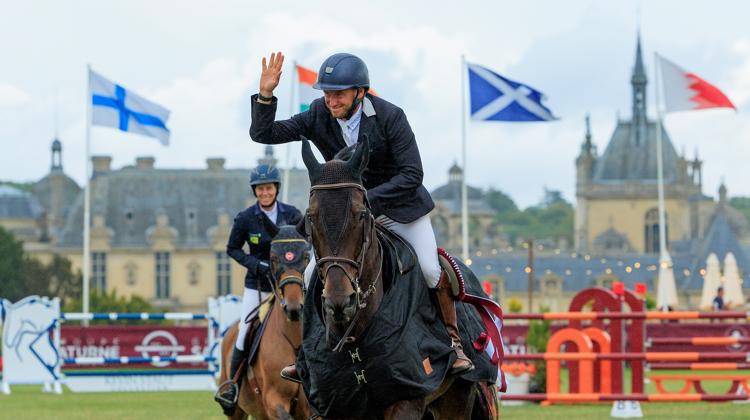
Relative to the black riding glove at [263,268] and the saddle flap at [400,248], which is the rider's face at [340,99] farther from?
the black riding glove at [263,268]

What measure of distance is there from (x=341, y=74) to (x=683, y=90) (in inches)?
1221

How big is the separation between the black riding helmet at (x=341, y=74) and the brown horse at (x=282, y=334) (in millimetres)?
3225

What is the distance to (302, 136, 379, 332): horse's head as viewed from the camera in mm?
7203

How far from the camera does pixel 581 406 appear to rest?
2131cm

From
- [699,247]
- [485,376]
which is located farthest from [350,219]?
[699,247]

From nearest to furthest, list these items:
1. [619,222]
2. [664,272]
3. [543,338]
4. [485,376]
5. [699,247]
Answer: [485,376]
[543,338]
[664,272]
[699,247]
[619,222]

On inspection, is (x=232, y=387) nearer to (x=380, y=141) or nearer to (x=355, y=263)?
(x=380, y=141)

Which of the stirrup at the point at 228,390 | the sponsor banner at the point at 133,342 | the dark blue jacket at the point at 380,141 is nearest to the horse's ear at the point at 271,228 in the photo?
the stirrup at the point at 228,390

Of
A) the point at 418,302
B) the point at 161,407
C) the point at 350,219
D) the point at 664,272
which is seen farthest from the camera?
the point at 664,272

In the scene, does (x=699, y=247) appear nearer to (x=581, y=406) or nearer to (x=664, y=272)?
(x=664, y=272)

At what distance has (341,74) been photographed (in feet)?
26.0

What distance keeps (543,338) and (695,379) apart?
3.15m

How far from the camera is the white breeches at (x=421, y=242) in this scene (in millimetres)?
8219

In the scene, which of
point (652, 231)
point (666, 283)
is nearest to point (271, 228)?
point (666, 283)
